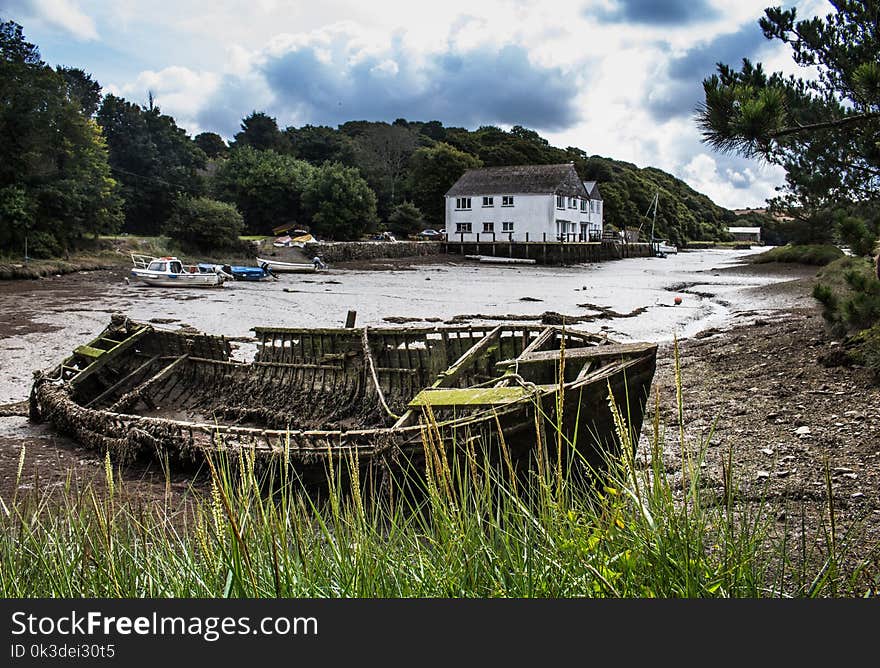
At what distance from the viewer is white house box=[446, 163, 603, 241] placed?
225ft

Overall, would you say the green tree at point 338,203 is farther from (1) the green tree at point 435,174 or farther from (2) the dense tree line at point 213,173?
(1) the green tree at point 435,174

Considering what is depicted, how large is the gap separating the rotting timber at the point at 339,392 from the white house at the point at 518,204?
59.8m

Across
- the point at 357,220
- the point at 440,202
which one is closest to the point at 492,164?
the point at 440,202

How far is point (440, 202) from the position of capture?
8344cm

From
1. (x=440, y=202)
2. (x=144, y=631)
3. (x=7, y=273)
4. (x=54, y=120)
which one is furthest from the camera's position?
(x=440, y=202)

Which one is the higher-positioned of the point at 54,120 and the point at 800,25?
the point at 54,120

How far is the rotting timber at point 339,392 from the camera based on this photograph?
6.18 m

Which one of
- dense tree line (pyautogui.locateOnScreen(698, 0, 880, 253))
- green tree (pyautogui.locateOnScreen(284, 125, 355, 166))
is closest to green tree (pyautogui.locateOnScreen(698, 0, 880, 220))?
dense tree line (pyautogui.locateOnScreen(698, 0, 880, 253))

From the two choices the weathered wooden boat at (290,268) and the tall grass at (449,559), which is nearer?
the tall grass at (449,559)

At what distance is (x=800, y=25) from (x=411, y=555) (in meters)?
10.1

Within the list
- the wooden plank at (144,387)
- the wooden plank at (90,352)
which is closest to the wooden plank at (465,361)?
the wooden plank at (144,387)

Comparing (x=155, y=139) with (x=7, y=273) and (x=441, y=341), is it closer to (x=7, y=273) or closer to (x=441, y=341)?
→ (x=7, y=273)

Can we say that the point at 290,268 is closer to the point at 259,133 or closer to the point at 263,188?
the point at 263,188

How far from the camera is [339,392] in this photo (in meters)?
10.0
